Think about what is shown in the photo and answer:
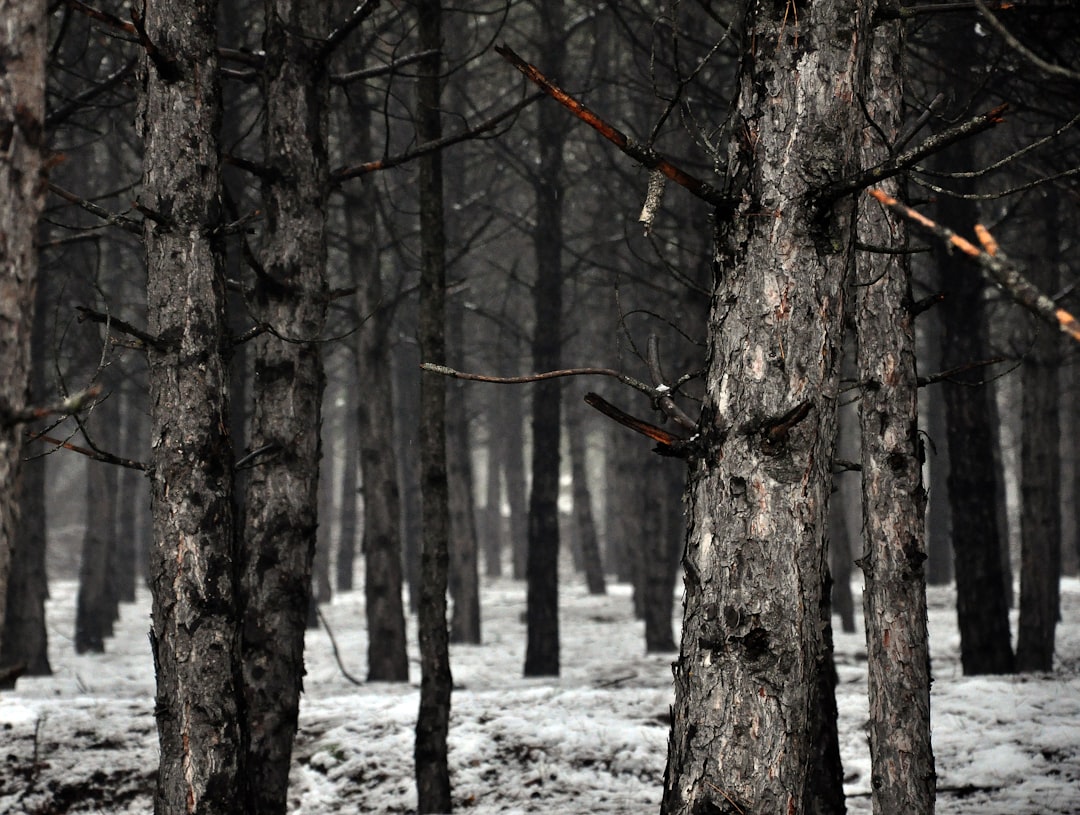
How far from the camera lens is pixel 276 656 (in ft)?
18.9

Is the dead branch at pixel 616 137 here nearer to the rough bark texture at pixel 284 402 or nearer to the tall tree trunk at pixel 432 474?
the rough bark texture at pixel 284 402

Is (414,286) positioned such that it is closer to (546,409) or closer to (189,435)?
(546,409)

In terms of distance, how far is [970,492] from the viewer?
420 inches

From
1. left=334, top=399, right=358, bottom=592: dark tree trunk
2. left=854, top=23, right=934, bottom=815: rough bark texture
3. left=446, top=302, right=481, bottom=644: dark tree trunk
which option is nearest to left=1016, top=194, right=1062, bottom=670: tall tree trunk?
left=854, top=23, right=934, bottom=815: rough bark texture

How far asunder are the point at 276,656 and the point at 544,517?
6921 mm

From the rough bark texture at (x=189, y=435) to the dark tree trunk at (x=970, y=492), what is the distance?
8.08 meters

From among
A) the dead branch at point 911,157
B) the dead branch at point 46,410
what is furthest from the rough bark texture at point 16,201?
the dead branch at point 911,157

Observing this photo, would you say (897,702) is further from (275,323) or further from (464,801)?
(275,323)

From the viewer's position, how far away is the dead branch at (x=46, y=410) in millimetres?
2264

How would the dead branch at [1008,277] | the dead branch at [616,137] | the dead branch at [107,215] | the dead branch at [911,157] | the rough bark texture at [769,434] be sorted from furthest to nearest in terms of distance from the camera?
1. the dead branch at [107,215]
2. the rough bark texture at [769,434]
3. the dead branch at [616,137]
4. the dead branch at [911,157]
5. the dead branch at [1008,277]

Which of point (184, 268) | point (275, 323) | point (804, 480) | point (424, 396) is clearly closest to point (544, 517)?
point (424, 396)

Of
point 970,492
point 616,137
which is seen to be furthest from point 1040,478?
point 616,137

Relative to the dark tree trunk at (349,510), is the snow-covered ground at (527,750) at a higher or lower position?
lower

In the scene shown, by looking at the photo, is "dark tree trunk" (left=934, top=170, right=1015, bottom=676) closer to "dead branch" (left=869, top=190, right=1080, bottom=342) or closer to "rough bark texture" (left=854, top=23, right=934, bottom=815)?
"rough bark texture" (left=854, top=23, right=934, bottom=815)
